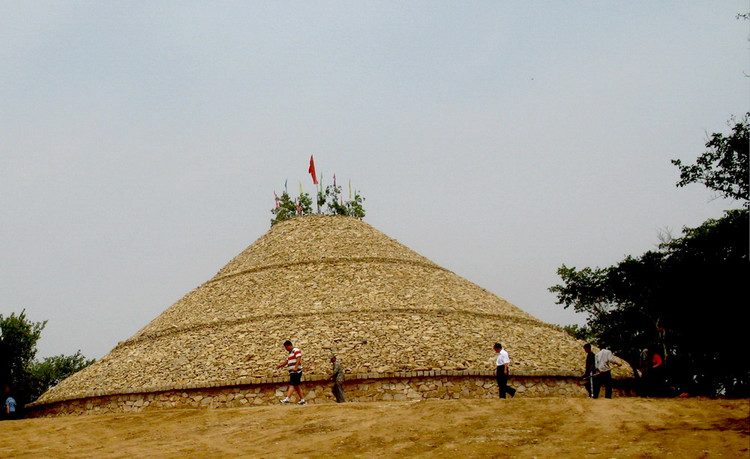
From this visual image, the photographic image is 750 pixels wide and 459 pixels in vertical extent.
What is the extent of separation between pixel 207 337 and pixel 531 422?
17.1 meters

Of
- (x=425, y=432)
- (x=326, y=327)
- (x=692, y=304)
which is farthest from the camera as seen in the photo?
(x=692, y=304)

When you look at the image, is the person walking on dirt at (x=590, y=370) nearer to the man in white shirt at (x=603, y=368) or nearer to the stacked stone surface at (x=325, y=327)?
the man in white shirt at (x=603, y=368)

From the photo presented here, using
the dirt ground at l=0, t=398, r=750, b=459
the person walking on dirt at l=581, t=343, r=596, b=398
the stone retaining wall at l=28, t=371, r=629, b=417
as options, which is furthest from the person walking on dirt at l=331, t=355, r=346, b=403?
the person walking on dirt at l=581, t=343, r=596, b=398

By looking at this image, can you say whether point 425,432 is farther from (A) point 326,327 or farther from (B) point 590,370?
(A) point 326,327

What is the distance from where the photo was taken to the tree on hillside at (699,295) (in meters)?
27.1

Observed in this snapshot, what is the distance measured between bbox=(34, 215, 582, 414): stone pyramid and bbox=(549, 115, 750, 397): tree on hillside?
187 inches

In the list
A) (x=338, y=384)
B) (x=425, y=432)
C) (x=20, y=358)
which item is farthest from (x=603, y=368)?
(x=20, y=358)

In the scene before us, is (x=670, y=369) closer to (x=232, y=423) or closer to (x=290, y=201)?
(x=232, y=423)

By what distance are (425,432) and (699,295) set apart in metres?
19.7

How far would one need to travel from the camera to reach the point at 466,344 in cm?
2634

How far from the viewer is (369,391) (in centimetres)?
2331

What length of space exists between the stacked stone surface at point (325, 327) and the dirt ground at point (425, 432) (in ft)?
19.0

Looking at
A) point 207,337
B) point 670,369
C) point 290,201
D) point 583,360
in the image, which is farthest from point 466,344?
point 290,201

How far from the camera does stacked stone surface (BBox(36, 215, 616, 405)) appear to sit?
25062 mm
